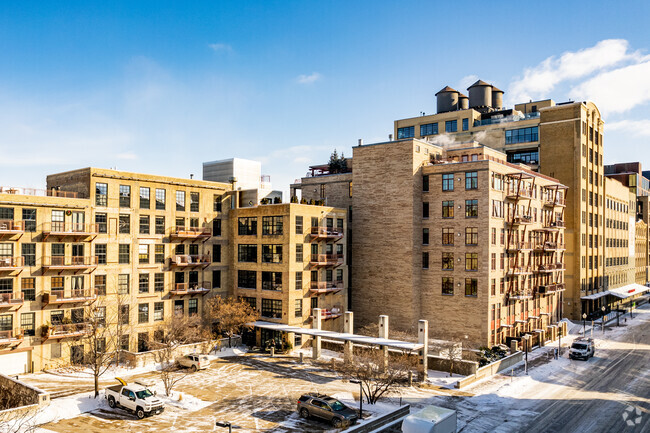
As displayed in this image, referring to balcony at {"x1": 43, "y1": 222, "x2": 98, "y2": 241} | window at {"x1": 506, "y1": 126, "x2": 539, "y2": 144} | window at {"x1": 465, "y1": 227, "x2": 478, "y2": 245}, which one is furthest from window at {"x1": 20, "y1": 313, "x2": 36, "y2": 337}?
window at {"x1": 506, "y1": 126, "x2": 539, "y2": 144}

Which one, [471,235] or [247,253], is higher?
[471,235]

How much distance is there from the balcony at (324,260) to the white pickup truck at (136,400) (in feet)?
87.5

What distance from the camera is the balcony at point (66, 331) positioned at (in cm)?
4681

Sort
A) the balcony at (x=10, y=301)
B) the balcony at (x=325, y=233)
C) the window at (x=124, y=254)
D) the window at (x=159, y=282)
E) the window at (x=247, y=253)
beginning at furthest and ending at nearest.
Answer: the window at (x=247, y=253) → the balcony at (x=325, y=233) → the window at (x=159, y=282) → the window at (x=124, y=254) → the balcony at (x=10, y=301)

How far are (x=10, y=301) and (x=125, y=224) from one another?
43.1 ft

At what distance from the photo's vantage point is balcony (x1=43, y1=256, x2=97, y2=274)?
47.8 meters

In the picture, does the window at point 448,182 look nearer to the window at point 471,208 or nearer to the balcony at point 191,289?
the window at point 471,208

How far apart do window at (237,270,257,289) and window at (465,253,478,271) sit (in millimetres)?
25726

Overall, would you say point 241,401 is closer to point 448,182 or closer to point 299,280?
point 299,280

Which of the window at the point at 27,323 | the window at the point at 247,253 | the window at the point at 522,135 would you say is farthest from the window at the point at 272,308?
the window at the point at 522,135

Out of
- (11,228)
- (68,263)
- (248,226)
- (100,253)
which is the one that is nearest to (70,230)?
(68,263)

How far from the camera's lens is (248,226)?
6244 centimetres

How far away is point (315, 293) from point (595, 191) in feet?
191

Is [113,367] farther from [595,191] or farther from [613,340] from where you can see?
[595,191]
